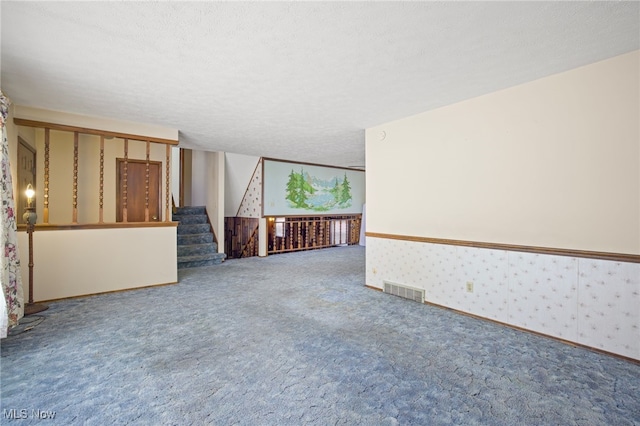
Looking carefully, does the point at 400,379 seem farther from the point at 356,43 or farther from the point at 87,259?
the point at 87,259

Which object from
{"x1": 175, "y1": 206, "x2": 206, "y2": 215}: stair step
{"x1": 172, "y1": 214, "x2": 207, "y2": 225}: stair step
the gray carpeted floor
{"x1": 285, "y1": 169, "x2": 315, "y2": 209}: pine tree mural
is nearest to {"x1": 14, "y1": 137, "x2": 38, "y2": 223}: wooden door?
the gray carpeted floor

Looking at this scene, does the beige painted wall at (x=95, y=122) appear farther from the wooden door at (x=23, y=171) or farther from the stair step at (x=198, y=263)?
the stair step at (x=198, y=263)

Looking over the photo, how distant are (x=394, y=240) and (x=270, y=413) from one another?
286 centimetres

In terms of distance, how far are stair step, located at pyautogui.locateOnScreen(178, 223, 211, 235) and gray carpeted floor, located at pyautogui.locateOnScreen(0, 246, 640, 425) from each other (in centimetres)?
313

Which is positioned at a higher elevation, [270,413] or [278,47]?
[278,47]

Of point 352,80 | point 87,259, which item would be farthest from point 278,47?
point 87,259

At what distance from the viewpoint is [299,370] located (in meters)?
2.21

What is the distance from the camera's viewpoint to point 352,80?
2.85 meters

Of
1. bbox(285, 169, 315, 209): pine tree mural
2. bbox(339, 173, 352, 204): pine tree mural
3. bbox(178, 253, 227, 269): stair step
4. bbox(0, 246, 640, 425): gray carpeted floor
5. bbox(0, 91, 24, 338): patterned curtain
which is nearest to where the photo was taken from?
bbox(0, 246, 640, 425): gray carpeted floor

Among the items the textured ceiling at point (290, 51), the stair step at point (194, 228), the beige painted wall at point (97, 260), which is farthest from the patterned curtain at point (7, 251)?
the stair step at point (194, 228)

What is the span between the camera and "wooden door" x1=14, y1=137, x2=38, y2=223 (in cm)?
390

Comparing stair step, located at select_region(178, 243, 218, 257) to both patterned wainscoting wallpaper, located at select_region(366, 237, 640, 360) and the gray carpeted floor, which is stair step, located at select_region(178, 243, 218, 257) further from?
patterned wainscoting wallpaper, located at select_region(366, 237, 640, 360)

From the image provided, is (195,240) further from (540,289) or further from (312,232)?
(540,289)

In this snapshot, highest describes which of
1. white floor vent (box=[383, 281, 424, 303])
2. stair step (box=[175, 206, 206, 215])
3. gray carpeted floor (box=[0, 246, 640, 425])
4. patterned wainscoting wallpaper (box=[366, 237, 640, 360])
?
stair step (box=[175, 206, 206, 215])
